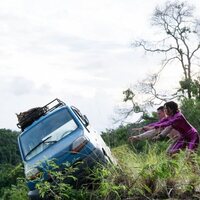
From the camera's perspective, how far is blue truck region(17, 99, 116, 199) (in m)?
8.02

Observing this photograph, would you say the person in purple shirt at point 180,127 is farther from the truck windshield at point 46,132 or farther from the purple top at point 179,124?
the truck windshield at point 46,132

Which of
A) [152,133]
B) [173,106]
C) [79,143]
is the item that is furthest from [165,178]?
[79,143]

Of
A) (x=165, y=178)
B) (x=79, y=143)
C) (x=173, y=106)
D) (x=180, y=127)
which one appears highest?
(x=173, y=106)

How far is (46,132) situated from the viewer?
9.73m

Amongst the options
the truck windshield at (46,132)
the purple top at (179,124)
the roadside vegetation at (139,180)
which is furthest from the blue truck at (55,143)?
the purple top at (179,124)

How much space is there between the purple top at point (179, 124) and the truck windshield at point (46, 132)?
1.85m

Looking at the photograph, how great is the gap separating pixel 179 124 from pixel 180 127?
0.05 meters

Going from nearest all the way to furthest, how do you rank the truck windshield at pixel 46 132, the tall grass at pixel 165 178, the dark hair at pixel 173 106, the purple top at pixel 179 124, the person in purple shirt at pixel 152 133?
1. the tall grass at pixel 165 178
2. the person in purple shirt at pixel 152 133
3. the purple top at pixel 179 124
4. the dark hair at pixel 173 106
5. the truck windshield at pixel 46 132

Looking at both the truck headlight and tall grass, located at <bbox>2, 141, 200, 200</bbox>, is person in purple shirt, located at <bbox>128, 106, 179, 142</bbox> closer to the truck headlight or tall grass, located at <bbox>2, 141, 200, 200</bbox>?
tall grass, located at <bbox>2, 141, 200, 200</bbox>

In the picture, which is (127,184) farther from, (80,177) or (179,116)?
(179,116)

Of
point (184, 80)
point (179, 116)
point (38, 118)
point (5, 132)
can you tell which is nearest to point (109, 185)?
point (179, 116)

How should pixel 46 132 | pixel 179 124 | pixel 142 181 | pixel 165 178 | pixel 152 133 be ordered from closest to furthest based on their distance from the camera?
1. pixel 165 178
2. pixel 142 181
3. pixel 152 133
4. pixel 179 124
5. pixel 46 132

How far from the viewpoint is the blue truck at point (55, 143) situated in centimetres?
802

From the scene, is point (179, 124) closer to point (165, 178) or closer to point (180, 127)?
point (180, 127)
